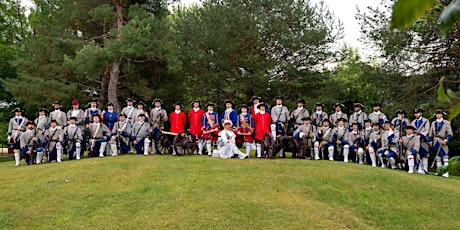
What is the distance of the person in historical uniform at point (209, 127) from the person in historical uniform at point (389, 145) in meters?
5.31

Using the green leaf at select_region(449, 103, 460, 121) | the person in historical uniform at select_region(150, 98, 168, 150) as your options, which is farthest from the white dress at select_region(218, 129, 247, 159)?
the green leaf at select_region(449, 103, 460, 121)

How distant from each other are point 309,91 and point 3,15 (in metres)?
19.1

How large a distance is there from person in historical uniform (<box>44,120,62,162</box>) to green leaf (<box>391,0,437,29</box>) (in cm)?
1496

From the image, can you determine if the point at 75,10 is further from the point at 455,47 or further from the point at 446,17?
the point at 446,17

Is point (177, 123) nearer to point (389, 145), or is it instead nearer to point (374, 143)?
point (374, 143)

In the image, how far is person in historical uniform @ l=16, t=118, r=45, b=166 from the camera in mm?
14406

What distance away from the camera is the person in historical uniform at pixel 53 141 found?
1438 centimetres

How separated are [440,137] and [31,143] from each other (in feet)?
43.0

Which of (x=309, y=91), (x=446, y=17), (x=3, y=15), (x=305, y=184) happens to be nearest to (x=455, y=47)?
(x=309, y=91)

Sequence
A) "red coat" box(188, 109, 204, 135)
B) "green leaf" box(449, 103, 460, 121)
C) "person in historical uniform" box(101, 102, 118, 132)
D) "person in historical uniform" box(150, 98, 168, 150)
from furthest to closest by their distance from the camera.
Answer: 1. "person in historical uniform" box(101, 102, 118, 132)
2. "person in historical uniform" box(150, 98, 168, 150)
3. "red coat" box(188, 109, 204, 135)
4. "green leaf" box(449, 103, 460, 121)

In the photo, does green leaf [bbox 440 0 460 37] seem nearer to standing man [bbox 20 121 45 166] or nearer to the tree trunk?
standing man [bbox 20 121 45 166]

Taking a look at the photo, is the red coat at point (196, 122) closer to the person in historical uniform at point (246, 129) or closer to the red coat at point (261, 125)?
the person in historical uniform at point (246, 129)

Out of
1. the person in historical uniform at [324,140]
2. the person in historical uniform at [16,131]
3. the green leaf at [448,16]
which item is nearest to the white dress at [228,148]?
the person in historical uniform at [324,140]

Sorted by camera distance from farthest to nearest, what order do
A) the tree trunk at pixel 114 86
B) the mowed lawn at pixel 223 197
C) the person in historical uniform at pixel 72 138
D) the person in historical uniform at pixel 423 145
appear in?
1. the tree trunk at pixel 114 86
2. the person in historical uniform at pixel 72 138
3. the person in historical uniform at pixel 423 145
4. the mowed lawn at pixel 223 197
